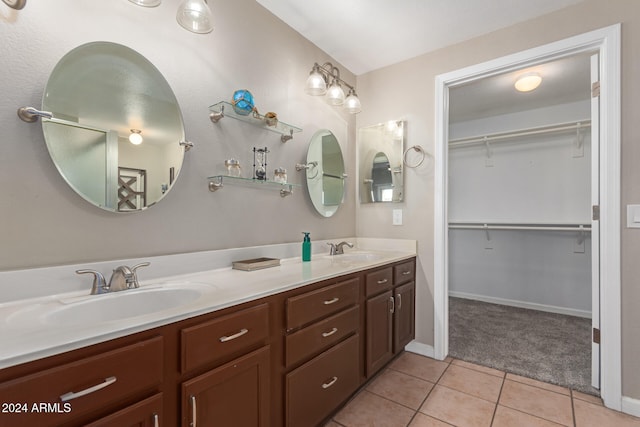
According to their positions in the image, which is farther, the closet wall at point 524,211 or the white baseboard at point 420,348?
the closet wall at point 524,211

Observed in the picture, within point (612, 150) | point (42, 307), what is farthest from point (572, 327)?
point (42, 307)

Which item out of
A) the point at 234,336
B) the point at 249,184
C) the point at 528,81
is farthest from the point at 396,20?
the point at 234,336

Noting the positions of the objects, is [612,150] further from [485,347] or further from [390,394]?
[390,394]

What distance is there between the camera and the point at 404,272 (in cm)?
220

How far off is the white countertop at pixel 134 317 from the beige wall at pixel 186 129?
0.17 meters

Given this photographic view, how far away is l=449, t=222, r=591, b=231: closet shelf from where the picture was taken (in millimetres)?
3053

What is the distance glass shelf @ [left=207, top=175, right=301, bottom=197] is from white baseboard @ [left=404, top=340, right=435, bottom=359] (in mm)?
1606

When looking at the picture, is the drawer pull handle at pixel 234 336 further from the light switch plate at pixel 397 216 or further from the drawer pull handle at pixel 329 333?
the light switch plate at pixel 397 216

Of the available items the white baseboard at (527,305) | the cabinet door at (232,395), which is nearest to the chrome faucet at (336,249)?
the cabinet door at (232,395)

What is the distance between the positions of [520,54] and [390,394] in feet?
7.94

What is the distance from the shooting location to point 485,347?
246 centimetres

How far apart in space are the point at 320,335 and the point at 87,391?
36.2 inches

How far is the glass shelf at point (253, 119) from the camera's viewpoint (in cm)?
158

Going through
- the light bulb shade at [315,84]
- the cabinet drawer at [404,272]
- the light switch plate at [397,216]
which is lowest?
the cabinet drawer at [404,272]
